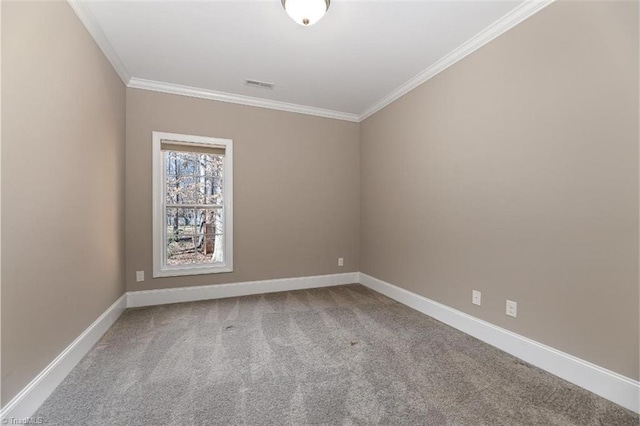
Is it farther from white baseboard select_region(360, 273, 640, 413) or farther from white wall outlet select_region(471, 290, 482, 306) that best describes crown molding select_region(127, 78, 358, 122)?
white wall outlet select_region(471, 290, 482, 306)

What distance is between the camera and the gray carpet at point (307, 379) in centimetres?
157

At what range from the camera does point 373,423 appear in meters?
1.51

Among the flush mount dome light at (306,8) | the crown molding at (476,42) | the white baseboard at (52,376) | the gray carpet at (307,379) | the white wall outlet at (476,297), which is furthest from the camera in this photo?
the white wall outlet at (476,297)

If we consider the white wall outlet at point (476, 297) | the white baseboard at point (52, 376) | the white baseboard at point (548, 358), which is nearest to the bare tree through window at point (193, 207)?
the white baseboard at point (52, 376)

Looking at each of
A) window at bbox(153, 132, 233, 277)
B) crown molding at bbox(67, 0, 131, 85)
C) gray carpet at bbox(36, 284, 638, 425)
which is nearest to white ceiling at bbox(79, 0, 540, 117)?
crown molding at bbox(67, 0, 131, 85)

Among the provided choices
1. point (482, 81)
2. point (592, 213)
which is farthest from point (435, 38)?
point (592, 213)

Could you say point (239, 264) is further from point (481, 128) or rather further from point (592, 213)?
point (592, 213)

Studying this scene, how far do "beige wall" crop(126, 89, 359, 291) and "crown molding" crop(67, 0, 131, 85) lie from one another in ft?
1.30

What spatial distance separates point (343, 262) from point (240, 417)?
2.96 m

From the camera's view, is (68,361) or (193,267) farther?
(193,267)

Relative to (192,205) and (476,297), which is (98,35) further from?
(476,297)

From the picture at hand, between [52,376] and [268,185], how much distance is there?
9.09ft

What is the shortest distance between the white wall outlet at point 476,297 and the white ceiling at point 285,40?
2.19 m

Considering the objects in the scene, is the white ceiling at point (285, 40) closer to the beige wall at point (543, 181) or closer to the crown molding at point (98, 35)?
the crown molding at point (98, 35)
